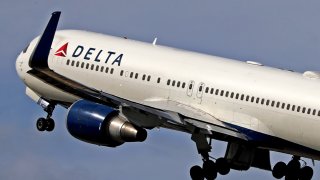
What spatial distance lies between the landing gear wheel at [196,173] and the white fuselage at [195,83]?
109 inches

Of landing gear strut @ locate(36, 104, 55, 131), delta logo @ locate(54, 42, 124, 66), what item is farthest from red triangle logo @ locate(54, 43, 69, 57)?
landing gear strut @ locate(36, 104, 55, 131)

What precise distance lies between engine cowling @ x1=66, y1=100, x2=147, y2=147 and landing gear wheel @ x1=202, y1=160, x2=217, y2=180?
15.4 ft

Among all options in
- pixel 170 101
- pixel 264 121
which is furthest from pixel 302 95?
pixel 170 101

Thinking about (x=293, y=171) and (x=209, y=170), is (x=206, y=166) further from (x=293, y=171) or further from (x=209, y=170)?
(x=293, y=171)

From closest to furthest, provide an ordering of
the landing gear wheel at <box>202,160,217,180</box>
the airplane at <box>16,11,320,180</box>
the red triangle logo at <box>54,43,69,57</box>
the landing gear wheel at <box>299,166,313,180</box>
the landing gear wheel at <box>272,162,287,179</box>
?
the airplane at <box>16,11,320,180</box>, the landing gear wheel at <box>202,160,217,180</box>, the landing gear wheel at <box>299,166,313,180</box>, the landing gear wheel at <box>272,162,287,179</box>, the red triangle logo at <box>54,43,69,57</box>

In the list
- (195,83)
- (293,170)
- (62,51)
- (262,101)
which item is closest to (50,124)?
(62,51)

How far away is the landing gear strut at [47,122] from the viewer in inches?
3135

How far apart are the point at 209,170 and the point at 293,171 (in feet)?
16.6

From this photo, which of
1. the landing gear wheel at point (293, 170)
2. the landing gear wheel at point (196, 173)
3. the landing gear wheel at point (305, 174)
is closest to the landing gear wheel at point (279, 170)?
the landing gear wheel at point (293, 170)

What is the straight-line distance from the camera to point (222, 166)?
74.2 meters

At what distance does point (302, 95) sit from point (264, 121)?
2.31 meters

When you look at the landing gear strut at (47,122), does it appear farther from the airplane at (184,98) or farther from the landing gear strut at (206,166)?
the landing gear strut at (206,166)

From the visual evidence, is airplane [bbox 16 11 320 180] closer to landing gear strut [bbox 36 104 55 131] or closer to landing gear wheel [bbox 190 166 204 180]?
landing gear wheel [bbox 190 166 204 180]

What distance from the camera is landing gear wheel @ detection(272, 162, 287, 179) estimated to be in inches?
3007
